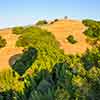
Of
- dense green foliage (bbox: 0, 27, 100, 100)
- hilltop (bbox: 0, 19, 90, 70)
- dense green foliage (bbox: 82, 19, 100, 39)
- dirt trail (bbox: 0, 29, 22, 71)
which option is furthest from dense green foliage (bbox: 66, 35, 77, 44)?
dense green foliage (bbox: 0, 27, 100, 100)

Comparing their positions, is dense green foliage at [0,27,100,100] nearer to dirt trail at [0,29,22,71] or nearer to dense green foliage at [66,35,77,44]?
dirt trail at [0,29,22,71]

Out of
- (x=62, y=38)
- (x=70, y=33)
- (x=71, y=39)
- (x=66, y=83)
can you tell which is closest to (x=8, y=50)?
(x=62, y=38)

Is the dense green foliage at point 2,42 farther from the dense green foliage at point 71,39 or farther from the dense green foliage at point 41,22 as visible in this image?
the dense green foliage at point 41,22

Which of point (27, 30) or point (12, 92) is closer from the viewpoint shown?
point (12, 92)

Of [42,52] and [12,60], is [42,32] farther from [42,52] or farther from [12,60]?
[42,52]

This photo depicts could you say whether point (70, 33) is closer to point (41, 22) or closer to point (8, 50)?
point (8, 50)

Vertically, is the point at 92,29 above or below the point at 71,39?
above

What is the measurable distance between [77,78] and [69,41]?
1390 inches

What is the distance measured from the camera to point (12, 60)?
131 feet

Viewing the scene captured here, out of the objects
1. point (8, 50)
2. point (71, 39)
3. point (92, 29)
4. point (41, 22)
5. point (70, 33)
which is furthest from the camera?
point (41, 22)

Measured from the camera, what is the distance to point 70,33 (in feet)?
164

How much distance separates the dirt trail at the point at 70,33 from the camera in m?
44.4

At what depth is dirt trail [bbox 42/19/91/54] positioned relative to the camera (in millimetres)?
44375

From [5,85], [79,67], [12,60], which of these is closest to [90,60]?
[79,67]
